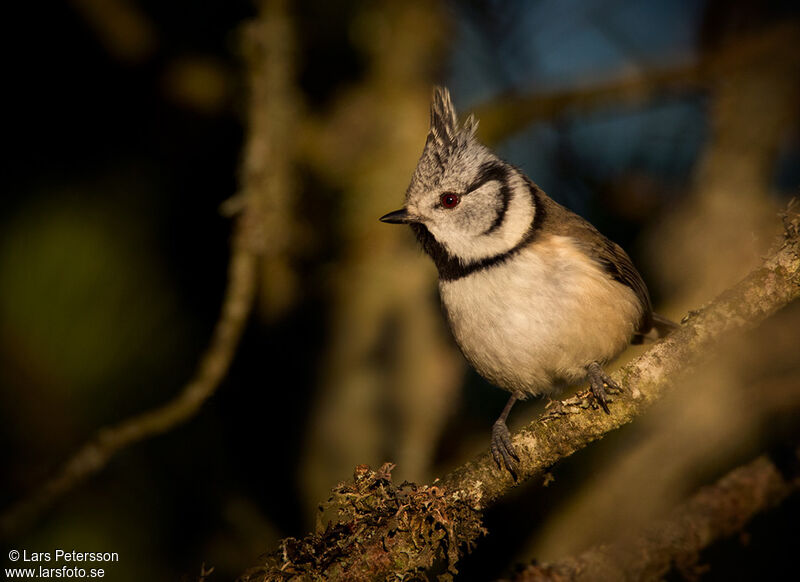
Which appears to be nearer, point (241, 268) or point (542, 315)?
point (542, 315)

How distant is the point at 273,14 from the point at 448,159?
1135 millimetres

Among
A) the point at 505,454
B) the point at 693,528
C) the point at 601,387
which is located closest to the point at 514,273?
the point at 601,387

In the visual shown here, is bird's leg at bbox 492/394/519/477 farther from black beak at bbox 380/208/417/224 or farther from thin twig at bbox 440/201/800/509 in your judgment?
black beak at bbox 380/208/417/224

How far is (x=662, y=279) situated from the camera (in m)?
3.86

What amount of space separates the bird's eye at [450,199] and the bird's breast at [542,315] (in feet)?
1.19

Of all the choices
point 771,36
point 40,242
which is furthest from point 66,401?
point 771,36

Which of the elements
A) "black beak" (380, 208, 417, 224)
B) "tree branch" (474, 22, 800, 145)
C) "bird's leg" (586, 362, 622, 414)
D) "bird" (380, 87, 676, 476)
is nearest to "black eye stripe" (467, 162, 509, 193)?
"bird" (380, 87, 676, 476)

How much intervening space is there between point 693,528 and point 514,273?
1104mm

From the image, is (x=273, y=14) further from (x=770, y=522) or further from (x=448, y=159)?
(x=770, y=522)

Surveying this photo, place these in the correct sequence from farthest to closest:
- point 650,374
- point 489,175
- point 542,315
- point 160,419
Result: point 489,175
point 160,419
point 542,315
point 650,374

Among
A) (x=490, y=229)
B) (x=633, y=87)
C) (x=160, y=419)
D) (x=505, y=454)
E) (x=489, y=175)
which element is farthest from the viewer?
(x=633, y=87)

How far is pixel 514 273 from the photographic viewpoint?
9.08ft

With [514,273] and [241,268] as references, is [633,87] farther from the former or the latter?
[241,268]

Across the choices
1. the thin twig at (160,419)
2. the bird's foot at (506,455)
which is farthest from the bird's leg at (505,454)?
the thin twig at (160,419)
